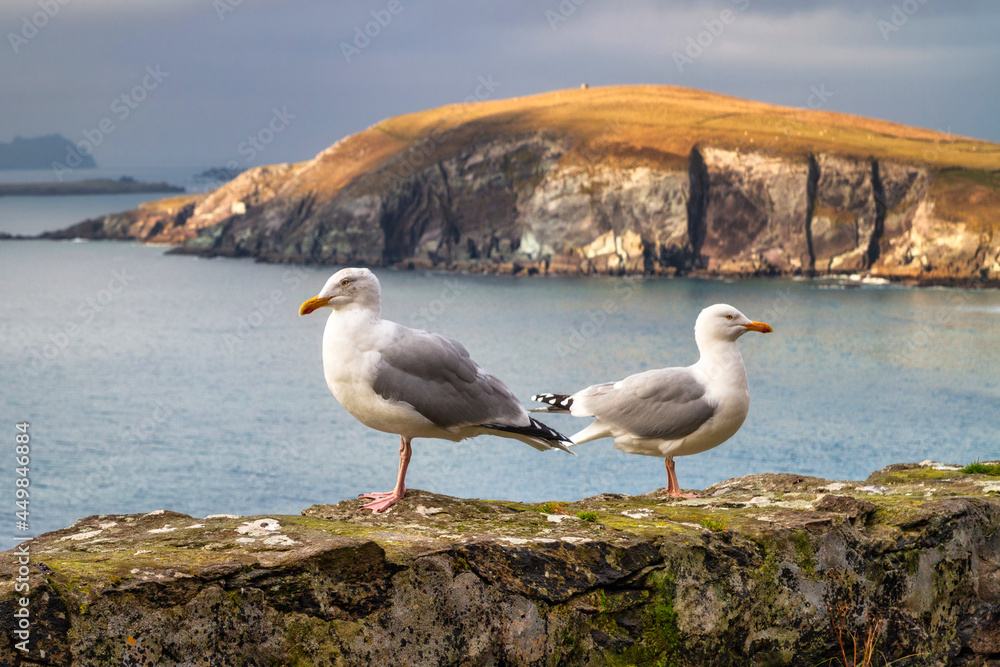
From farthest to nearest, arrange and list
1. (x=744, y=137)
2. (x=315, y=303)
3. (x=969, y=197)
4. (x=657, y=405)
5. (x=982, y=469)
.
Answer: (x=744, y=137)
(x=969, y=197)
(x=982, y=469)
(x=657, y=405)
(x=315, y=303)

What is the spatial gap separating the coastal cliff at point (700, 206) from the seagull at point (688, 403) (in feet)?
499

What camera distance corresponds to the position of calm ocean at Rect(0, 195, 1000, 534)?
58.6 metres

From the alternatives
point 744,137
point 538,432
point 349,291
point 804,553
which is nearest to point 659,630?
point 804,553

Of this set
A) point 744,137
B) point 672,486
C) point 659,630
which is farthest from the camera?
point 744,137

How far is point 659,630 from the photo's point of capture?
677cm

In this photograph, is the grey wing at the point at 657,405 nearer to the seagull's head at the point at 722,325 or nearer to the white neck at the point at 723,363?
the white neck at the point at 723,363

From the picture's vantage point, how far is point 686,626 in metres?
6.81

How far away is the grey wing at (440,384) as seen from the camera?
8.17 m

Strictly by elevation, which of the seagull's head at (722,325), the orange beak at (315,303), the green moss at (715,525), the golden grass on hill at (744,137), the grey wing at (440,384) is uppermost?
the golden grass on hill at (744,137)

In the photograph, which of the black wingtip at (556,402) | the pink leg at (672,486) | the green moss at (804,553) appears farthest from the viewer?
the black wingtip at (556,402)

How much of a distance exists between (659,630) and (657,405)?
4031 mm

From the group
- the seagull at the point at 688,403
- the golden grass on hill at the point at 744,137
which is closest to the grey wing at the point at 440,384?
the seagull at the point at 688,403

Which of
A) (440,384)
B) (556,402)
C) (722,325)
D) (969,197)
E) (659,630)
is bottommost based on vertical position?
(659,630)

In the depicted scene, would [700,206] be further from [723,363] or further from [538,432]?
[538,432]
